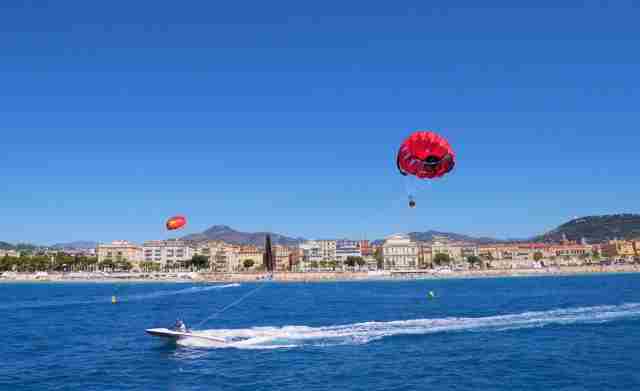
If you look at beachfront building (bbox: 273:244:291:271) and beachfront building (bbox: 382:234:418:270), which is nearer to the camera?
beachfront building (bbox: 382:234:418:270)

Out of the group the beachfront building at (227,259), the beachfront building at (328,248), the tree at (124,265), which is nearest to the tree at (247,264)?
the beachfront building at (227,259)

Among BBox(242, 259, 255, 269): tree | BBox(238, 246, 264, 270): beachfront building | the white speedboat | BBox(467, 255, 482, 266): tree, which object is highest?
BBox(238, 246, 264, 270): beachfront building

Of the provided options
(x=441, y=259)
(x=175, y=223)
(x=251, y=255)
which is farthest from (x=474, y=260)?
(x=175, y=223)

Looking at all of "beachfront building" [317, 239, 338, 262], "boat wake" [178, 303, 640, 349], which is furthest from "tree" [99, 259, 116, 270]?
"boat wake" [178, 303, 640, 349]

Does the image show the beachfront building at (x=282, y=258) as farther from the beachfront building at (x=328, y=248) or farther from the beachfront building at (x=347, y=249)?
the beachfront building at (x=347, y=249)

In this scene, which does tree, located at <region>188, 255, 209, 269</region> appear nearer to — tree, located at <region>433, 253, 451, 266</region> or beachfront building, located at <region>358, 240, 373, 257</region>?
beachfront building, located at <region>358, 240, 373, 257</region>

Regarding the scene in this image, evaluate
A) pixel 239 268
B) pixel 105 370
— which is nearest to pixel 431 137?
pixel 105 370
